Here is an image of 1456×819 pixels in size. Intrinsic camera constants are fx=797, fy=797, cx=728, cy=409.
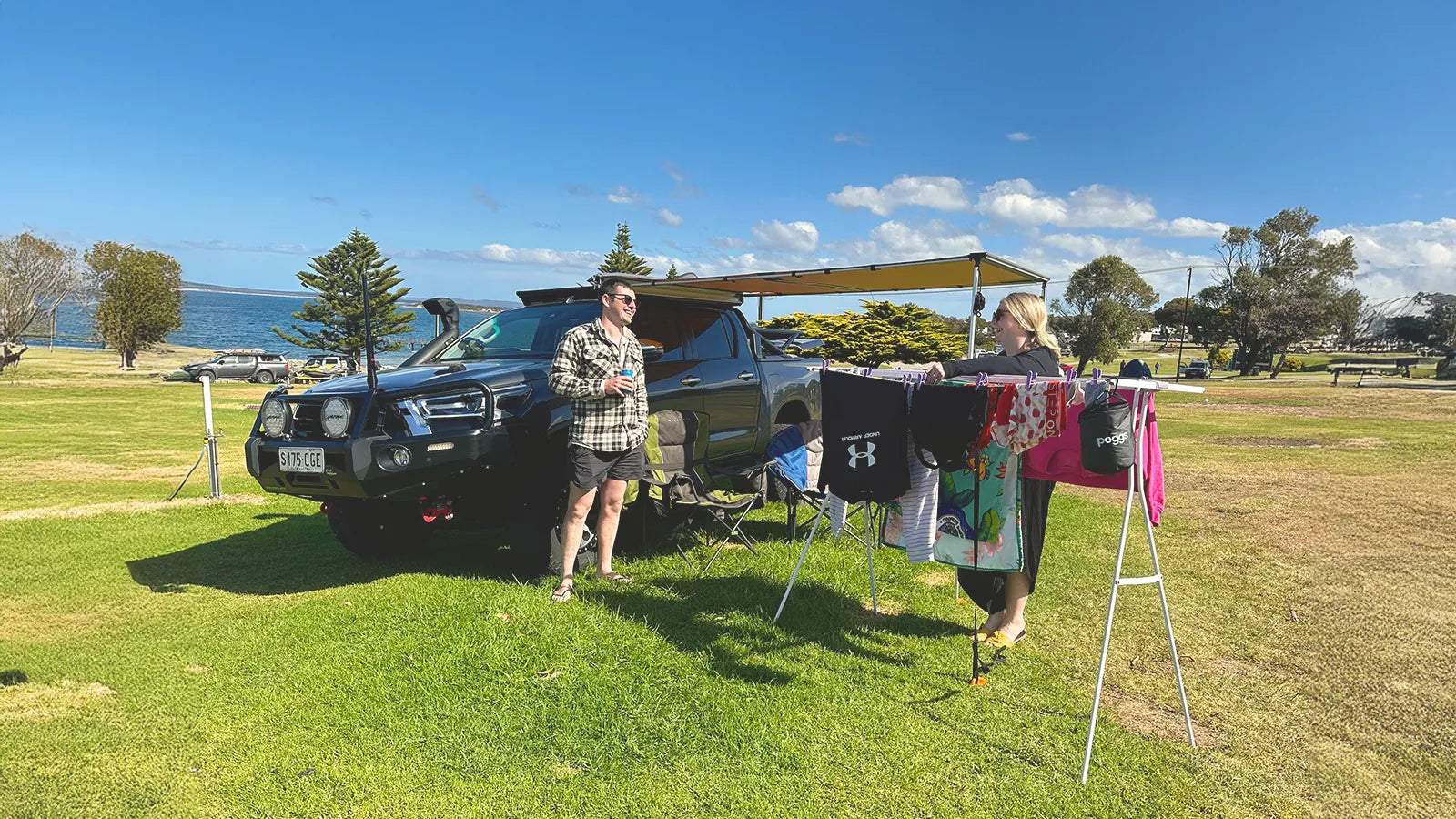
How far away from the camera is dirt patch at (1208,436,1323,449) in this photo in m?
12.6

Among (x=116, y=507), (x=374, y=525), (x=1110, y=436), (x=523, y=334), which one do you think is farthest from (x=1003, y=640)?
(x=116, y=507)

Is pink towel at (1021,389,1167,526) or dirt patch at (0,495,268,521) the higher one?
pink towel at (1021,389,1167,526)

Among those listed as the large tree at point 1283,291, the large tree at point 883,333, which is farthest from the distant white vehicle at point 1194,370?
the large tree at point 883,333

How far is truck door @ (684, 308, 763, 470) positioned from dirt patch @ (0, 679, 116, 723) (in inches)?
151

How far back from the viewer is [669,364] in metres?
5.88

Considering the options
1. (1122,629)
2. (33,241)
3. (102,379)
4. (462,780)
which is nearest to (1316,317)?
(1122,629)

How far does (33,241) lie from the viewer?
36.5 m

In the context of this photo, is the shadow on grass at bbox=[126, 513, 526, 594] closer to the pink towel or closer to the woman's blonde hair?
the pink towel

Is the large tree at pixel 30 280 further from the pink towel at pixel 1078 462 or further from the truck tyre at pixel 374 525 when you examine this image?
the pink towel at pixel 1078 462

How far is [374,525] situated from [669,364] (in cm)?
239

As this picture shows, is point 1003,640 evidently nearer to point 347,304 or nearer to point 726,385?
point 726,385

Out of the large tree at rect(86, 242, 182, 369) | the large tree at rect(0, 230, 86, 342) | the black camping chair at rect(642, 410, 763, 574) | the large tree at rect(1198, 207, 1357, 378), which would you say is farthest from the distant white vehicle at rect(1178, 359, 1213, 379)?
the large tree at rect(0, 230, 86, 342)

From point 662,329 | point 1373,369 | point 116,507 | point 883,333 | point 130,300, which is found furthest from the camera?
point 1373,369

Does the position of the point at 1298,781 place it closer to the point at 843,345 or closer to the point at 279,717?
the point at 279,717
